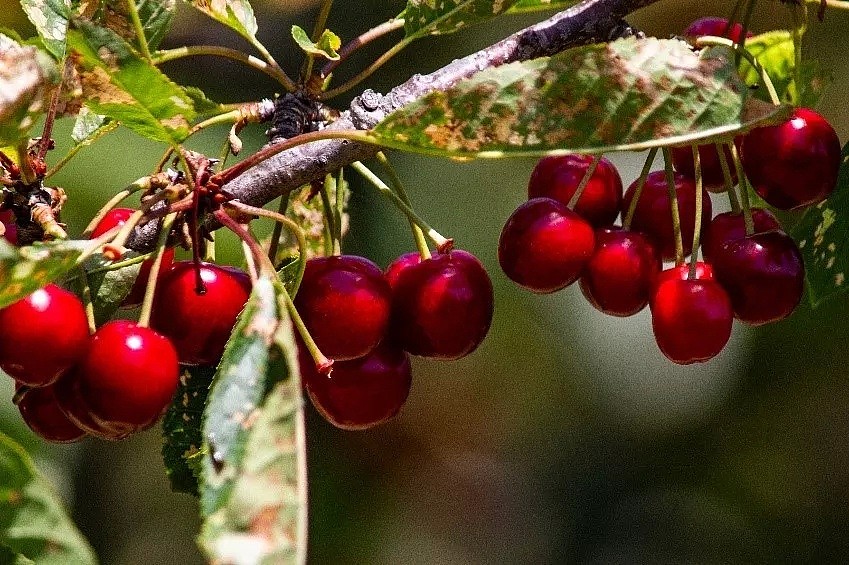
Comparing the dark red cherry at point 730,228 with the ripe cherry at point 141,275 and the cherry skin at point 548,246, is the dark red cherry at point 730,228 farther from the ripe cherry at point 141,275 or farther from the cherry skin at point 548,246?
the ripe cherry at point 141,275

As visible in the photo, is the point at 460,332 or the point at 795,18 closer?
the point at 460,332

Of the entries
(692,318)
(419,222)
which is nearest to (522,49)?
(419,222)

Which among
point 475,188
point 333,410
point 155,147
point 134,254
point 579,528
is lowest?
point 579,528

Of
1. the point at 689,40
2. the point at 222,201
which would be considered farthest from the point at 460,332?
the point at 689,40

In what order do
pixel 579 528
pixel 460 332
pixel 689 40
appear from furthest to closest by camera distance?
pixel 579 528 < pixel 689 40 < pixel 460 332

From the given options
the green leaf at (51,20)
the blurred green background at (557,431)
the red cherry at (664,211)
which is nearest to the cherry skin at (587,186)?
the red cherry at (664,211)

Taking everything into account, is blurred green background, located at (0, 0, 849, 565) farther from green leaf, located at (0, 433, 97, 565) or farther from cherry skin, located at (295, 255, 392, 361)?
green leaf, located at (0, 433, 97, 565)

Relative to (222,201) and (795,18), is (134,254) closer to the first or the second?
(222,201)
